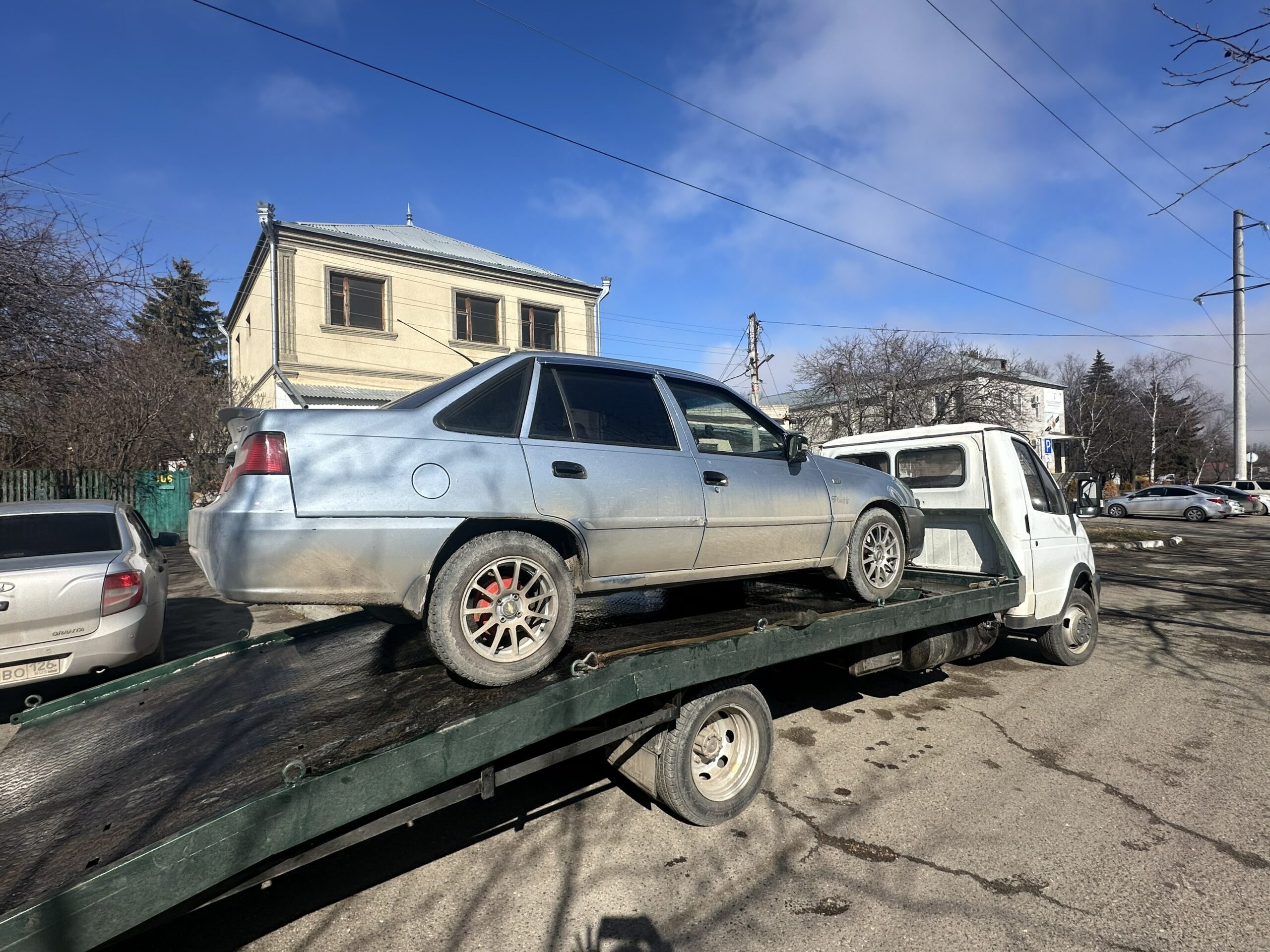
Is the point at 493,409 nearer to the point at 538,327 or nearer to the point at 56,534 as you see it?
the point at 56,534

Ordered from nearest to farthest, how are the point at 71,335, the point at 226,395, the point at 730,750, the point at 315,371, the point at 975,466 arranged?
1. the point at 730,750
2. the point at 975,466
3. the point at 71,335
4. the point at 315,371
5. the point at 226,395

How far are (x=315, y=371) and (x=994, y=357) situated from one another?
882 inches

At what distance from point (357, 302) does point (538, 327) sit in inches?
226

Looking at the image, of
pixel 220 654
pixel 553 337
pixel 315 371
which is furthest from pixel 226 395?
pixel 220 654

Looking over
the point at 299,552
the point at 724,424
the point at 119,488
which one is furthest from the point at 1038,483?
the point at 119,488

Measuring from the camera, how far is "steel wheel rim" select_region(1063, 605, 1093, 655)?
653 cm

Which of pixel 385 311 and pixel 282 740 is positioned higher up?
pixel 385 311

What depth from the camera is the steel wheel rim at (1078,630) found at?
6531 millimetres

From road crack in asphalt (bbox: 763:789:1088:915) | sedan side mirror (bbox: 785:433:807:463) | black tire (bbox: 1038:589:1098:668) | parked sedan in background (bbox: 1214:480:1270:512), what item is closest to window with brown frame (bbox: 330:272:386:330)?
sedan side mirror (bbox: 785:433:807:463)

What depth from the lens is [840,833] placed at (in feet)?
11.7

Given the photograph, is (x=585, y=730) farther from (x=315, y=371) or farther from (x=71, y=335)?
(x=315, y=371)

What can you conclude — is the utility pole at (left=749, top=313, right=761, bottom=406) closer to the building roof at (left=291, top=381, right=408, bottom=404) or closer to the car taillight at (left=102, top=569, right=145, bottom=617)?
the building roof at (left=291, top=381, right=408, bottom=404)

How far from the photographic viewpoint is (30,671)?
15.0 ft

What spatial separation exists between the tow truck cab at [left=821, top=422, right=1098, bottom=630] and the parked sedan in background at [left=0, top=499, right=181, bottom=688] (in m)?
6.45
